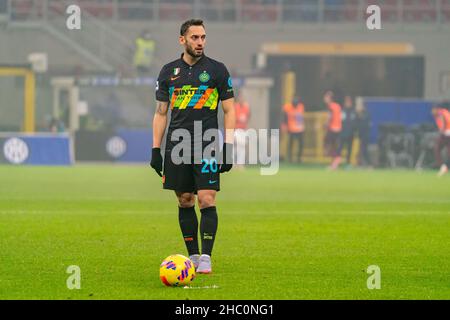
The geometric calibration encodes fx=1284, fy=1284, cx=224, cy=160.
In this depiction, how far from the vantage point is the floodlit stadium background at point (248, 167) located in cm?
1128

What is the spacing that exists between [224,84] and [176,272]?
6.41 feet

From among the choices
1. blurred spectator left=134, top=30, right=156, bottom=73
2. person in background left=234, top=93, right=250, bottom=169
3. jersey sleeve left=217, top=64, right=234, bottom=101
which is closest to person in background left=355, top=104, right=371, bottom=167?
person in background left=234, top=93, right=250, bottom=169

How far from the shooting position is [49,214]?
1795 centimetres

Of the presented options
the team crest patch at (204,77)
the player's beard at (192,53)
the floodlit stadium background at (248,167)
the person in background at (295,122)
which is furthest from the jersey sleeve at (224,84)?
the person in background at (295,122)

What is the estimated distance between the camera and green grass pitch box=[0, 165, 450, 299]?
1003 centimetres

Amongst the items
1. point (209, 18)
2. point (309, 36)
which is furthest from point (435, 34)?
point (209, 18)

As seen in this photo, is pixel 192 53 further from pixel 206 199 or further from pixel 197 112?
pixel 206 199

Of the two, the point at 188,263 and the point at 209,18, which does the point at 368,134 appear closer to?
the point at 209,18

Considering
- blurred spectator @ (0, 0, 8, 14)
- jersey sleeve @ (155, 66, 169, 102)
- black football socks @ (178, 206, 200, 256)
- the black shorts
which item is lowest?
black football socks @ (178, 206, 200, 256)

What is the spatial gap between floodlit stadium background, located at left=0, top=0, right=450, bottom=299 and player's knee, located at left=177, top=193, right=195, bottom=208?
645 mm

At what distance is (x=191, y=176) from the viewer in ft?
37.0

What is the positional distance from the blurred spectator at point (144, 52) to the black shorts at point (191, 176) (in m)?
33.5

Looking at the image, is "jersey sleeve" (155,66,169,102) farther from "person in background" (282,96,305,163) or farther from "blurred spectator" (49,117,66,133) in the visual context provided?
"blurred spectator" (49,117,66,133)
